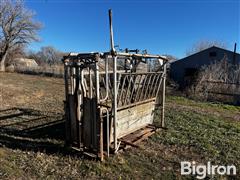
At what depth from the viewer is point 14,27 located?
23109 mm

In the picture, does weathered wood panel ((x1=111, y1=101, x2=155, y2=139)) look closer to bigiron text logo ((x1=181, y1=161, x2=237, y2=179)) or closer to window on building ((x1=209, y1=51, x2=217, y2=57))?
bigiron text logo ((x1=181, y1=161, x2=237, y2=179))

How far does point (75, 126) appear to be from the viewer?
132 inches

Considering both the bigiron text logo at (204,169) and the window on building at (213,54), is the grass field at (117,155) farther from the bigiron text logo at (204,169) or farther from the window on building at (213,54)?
the window on building at (213,54)

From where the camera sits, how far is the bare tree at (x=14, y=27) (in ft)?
73.7

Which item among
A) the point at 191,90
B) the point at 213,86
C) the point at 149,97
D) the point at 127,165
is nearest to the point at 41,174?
the point at 127,165

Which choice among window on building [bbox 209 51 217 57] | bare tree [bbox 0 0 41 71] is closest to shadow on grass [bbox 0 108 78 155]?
window on building [bbox 209 51 217 57]

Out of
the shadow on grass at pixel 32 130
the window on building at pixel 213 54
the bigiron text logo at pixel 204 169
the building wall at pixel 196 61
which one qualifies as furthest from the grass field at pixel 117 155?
the window on building at pixel 213 54

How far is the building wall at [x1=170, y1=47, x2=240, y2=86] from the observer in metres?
13.6

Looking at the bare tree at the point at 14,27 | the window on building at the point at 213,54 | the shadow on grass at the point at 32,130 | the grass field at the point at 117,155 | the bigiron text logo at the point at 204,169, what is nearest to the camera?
the grass field at the point at 117,155

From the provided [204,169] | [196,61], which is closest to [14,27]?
[196,61]

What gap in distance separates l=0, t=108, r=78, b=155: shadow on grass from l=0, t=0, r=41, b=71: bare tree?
21.3 meters

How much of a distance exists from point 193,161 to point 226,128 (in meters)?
2.34

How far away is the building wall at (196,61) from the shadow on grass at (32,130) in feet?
35.1

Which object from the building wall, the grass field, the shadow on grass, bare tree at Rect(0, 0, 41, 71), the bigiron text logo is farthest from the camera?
bare tree at Rect(0, 0, 41, 71)
